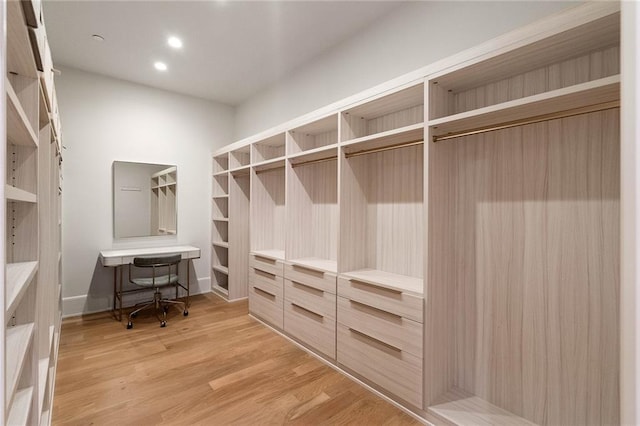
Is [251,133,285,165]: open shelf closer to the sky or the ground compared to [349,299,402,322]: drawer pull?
closer to the sky

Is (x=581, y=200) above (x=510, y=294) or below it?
above

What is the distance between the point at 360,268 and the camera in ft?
8.42

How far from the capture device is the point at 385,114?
8.28 feet

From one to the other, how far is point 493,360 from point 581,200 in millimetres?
1042

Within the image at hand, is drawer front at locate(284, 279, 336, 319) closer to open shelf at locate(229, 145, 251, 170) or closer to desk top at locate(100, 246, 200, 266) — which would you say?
desk top at locate(100, 246, 200, 266)

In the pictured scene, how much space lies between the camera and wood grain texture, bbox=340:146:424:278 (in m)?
2.31

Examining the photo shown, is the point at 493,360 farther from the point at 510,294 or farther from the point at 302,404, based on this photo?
the point at 302,404

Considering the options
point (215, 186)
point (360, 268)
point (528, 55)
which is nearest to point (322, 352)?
point (360, 268)

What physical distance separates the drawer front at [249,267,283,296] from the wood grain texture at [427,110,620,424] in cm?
167

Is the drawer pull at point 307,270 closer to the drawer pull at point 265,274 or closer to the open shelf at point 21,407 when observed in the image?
the drawer pull at point 265,274

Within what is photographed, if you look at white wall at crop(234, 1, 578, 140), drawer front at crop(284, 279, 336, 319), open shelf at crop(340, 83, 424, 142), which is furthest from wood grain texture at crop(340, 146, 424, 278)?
white wall at crop(234, 1, 578, 140)

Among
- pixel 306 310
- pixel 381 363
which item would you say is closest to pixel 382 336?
pixel 381 363

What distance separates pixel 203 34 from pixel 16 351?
113 inches

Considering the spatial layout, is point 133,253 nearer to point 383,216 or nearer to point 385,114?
point 383,216
